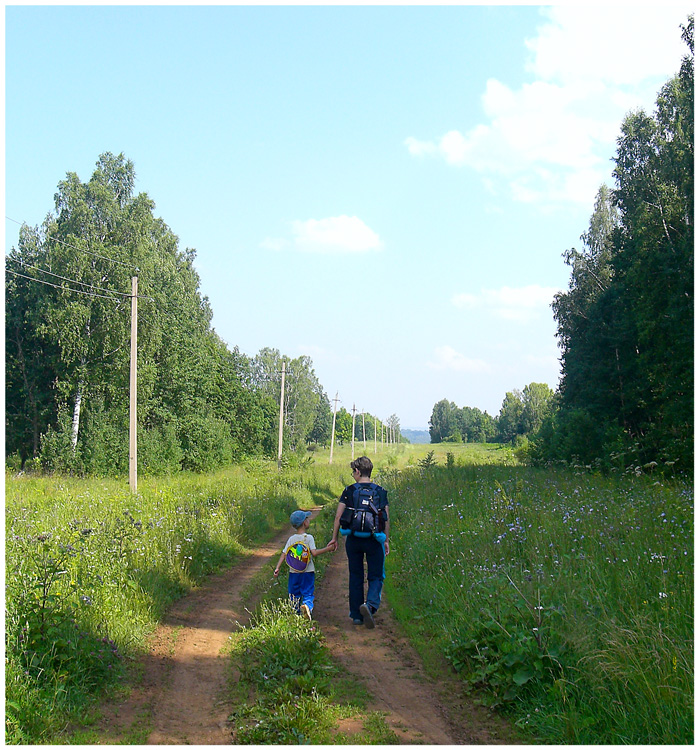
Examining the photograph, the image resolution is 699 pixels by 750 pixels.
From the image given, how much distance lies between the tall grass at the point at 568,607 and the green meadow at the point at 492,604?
2 cm

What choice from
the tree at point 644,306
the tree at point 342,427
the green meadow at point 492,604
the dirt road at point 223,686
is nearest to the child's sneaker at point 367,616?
the dirt road at point 223,686

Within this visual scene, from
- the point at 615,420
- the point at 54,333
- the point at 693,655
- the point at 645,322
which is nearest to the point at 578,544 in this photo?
the point at 693,655

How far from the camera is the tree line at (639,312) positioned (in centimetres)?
1791

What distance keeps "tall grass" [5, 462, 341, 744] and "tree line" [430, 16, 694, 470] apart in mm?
10257

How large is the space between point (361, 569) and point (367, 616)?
53cm

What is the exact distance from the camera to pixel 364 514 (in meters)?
6.75

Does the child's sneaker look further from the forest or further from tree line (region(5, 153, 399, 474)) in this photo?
tree line (region(5, 153, 399, 474))

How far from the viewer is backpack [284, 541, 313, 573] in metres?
6.62

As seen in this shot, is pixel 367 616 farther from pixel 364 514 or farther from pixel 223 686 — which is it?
pixel 223 686

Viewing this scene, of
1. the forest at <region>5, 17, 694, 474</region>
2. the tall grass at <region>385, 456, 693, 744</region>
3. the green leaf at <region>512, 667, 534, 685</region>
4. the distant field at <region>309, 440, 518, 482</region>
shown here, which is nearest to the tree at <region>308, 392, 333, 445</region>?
the distant field at <region>309, 440, 518, 482</region>

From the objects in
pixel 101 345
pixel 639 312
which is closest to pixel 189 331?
pixel 101 345

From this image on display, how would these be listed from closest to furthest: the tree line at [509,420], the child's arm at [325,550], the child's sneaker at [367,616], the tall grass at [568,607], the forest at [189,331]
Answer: the tall grass at [568,607], the child's sneaker at [367,616], the child's arm at [325,550], the forest at [189,331], the tree line at [509,420]

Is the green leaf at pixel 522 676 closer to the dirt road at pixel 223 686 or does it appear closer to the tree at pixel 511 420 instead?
the dirt road at pixel 223 686

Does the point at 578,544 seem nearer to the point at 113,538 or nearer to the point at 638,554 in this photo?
the point at 638,554
